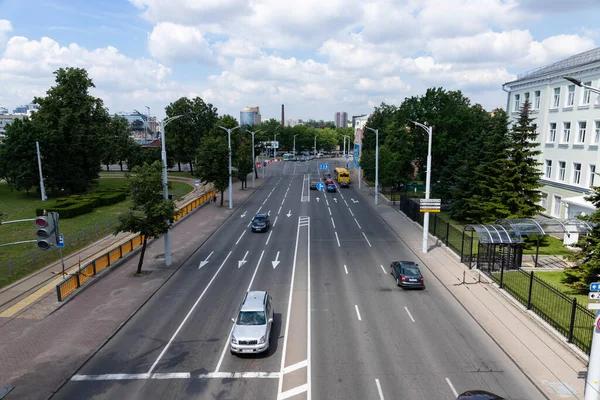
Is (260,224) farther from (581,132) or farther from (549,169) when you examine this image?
(581,132)

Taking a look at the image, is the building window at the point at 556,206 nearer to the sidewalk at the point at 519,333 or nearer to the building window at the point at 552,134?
the building window at the point at 552,134

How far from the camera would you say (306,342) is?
1675cm

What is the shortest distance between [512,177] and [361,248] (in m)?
13.3

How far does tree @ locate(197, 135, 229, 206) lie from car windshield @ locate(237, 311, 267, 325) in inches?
1377

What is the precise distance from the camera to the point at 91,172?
58531mm

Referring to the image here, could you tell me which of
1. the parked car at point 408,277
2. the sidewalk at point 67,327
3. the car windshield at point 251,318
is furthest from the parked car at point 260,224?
the car windshield at point 251,318

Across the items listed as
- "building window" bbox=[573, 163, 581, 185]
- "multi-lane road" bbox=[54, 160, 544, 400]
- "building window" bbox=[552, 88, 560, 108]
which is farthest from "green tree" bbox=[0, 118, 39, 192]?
"building window" bbox=[573, 163, 581, 185]

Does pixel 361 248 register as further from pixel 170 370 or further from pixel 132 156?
pixel 132 156

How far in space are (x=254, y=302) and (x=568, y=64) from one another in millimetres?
39943

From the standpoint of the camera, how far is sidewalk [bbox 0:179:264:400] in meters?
14.4

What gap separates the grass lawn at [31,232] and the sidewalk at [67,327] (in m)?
4.56

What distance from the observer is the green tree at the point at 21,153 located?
5297 cm

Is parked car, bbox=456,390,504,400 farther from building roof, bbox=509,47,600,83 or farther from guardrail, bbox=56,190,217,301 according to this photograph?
building roof, bbox=509,47,600,83

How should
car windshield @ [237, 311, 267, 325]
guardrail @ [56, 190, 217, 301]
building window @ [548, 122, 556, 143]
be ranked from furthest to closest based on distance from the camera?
building window @ [548, 122, 556, 143], guardrail @ [56, 190, 217, 301], car windshield @ [237, 311, 267, 325]
